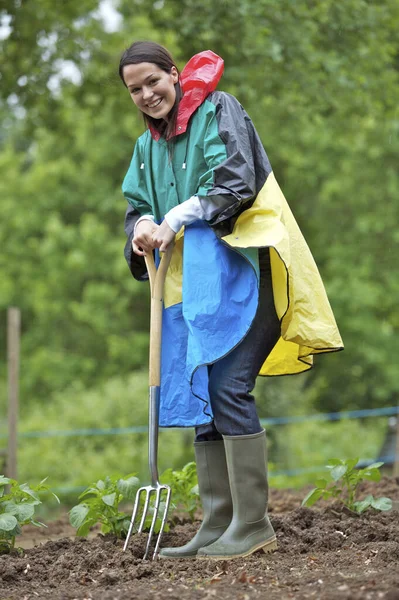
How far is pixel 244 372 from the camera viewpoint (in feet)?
10.4

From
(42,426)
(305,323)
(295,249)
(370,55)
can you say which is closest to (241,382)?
(305,323)

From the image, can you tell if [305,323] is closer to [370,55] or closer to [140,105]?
[140,105]

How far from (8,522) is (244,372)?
1002 mm

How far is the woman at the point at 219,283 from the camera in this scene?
3096 mm

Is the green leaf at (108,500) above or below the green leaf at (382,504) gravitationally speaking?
above

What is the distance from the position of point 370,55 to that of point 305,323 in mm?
5389

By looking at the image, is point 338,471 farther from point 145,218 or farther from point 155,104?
point 155,104

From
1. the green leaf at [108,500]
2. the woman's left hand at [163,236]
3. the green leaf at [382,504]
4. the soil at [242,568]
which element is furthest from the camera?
the green leaf at [382,504]

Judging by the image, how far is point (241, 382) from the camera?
3152 mm

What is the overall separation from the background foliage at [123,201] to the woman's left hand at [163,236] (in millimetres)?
4053

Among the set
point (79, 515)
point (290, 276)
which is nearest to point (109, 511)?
point (79, 515)

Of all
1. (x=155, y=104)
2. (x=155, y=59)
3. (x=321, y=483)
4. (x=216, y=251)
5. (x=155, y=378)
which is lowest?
(x=321, y=483)

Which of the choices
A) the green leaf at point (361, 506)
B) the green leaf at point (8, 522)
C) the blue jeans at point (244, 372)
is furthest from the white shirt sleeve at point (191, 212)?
the green leaf at point (361, 506)

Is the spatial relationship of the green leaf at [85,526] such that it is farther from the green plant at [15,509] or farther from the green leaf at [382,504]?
the green leaf at [382,504]
